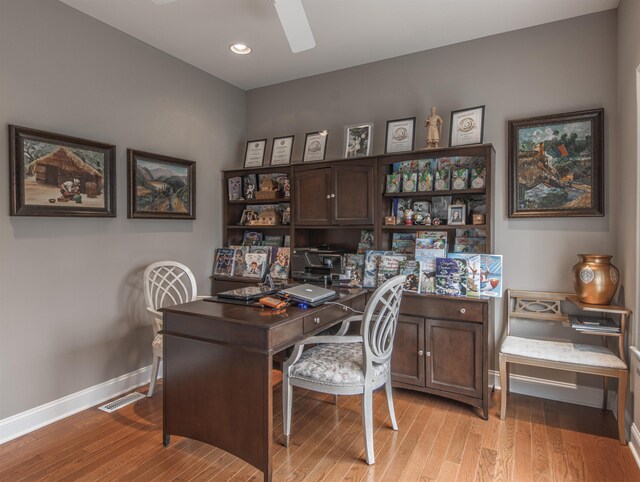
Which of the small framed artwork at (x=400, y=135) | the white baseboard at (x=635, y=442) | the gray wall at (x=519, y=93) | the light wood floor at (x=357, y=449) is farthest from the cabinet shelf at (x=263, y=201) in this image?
the white baseboard at (x=635, y=442)

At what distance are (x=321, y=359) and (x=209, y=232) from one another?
6.73 feet

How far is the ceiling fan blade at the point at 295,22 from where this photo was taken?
1.98 m

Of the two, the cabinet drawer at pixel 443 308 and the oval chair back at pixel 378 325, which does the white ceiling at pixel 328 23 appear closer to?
the oval chair back at pixel 378 325

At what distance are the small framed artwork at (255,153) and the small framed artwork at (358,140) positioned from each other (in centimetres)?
94

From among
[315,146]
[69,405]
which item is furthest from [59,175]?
[315,146]

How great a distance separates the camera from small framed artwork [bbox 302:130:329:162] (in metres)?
3.66

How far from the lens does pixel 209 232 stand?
12.6ft

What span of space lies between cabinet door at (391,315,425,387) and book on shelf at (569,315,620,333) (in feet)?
3.25

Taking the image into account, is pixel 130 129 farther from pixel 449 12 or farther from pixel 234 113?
pixel 449 12

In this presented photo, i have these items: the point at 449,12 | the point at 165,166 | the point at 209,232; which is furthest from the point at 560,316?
the point at 165,166

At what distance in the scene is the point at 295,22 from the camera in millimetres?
2084

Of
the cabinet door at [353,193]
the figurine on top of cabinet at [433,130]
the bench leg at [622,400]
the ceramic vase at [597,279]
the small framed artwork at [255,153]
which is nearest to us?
the bench leg at [622,400]

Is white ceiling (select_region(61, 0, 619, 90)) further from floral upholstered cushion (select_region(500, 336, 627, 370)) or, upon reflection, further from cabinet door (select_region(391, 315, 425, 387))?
floral upholstered cushion (select_region(500, 336, 627, 370))

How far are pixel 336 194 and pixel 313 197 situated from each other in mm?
232
